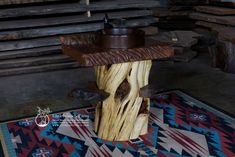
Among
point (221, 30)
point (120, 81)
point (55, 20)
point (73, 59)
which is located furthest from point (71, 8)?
point (120, 81)

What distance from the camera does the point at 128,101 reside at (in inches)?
90.0

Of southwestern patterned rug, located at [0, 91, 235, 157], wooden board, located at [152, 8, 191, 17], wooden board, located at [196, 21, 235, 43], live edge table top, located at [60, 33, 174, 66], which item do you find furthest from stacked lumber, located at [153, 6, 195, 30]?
live edge table top, located at [60, 33, 174, 66]

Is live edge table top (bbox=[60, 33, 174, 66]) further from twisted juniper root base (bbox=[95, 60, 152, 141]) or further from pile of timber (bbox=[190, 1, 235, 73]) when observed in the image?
pile of timber (bbox=[190, 1, 235, 73])

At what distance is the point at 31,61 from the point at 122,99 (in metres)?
2.27

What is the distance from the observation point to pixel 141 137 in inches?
96.8

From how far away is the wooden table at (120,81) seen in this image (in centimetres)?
212

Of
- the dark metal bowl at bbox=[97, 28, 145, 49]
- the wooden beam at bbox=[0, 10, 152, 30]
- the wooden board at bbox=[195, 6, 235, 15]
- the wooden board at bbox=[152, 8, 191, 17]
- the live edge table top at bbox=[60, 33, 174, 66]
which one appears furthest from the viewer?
the wooden board at bbox=[152, 8, 191, 17]

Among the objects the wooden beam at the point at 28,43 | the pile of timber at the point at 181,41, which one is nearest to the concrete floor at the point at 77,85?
the pile of timber at the point at 181,41

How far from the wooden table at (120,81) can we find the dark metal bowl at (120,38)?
6 centimetres
